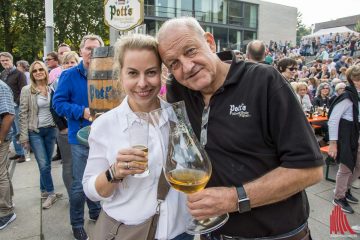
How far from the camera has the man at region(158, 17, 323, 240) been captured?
1270mm

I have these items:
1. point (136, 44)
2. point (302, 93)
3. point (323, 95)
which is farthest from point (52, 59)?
point (323, 95)

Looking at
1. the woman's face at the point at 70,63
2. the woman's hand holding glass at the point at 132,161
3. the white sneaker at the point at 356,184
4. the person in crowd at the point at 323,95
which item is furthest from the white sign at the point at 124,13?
the person in crowd at the point at 323,95

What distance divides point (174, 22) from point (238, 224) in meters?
1.08

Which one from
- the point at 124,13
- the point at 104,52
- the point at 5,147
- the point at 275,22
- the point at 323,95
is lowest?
the point at 5,147

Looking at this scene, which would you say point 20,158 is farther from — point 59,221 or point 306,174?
point 306,174

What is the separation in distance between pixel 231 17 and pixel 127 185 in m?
34.6

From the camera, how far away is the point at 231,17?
3331cm

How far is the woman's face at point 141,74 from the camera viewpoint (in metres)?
1.55

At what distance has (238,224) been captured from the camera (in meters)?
1.46

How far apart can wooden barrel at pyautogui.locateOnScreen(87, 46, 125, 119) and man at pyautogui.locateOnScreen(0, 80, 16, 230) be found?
5.32ft

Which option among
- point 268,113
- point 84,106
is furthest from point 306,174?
point 84,106

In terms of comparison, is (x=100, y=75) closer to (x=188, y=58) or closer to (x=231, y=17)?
(x=188, y=58)

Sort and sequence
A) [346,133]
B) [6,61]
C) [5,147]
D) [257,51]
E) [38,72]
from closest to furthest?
[5,147] < [346,133] < [38,72] < [257,51] < [6,61]

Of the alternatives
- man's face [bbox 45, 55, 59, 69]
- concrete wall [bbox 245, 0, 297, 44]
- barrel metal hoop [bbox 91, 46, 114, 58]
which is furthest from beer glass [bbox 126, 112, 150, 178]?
concrete wall [bbox 245, 0, 297, 44]
